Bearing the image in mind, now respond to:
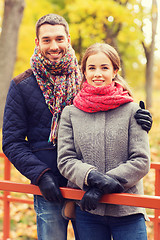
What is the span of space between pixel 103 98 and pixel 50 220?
973 millimetres

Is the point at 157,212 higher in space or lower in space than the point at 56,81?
lower

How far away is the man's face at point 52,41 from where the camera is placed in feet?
7.71

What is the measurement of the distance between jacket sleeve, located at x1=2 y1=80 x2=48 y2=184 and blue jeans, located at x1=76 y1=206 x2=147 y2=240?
389 mm

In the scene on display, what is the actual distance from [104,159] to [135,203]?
0.33m

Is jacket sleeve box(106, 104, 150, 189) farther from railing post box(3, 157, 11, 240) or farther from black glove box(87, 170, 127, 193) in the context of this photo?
railing post box(3, 157, 11, 240)

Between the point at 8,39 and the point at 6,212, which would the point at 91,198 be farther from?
the point at 8,39

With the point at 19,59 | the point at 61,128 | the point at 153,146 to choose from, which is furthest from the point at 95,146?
the point at 19,59

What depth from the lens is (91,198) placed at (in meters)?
1.89

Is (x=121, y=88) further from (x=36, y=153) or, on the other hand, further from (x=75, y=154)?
(x=36, y=153)

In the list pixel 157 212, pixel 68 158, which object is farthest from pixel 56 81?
pixel 157 212

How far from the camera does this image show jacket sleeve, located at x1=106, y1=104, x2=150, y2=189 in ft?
6.35

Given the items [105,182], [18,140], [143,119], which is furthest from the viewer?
[18,140]

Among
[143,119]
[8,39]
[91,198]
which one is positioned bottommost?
[91,198]

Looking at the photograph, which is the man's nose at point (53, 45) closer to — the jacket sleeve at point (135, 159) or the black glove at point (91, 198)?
the jacket sleeve at point (135, 159)
